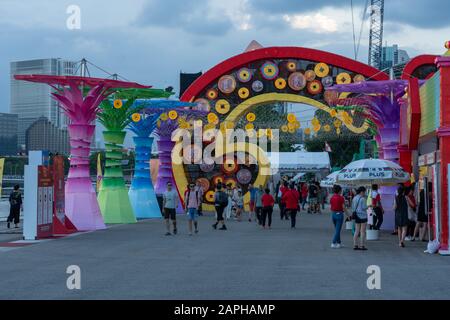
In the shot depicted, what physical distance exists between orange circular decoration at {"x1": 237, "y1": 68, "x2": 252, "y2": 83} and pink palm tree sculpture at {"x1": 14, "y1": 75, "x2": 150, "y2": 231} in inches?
505

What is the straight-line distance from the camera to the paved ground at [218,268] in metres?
10.5

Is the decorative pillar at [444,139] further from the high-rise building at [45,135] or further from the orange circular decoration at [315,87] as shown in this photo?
the high-rise building at [45,135]

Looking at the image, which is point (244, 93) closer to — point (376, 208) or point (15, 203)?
point (15, 203)

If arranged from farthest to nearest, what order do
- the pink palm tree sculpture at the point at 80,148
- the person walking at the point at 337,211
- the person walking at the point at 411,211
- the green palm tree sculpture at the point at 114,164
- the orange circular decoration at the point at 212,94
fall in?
the orange circular decoration at the point at 212,94, the green palm tree sculpture at the point at 114,164, the pink palm tree sculpture at the point at 80,148, the person walking at the point at 411,211, the person walking at the point at 337,211

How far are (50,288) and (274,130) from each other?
2708 centimetres

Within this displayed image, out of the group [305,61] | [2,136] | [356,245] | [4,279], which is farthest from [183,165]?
[2,136]

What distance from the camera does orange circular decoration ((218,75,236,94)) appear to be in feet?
119

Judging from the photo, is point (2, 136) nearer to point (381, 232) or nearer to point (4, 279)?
point (381, 232)

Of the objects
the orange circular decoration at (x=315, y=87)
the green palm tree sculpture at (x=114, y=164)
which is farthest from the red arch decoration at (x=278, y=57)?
the green palm tree sculpture at (x=114, y=164)

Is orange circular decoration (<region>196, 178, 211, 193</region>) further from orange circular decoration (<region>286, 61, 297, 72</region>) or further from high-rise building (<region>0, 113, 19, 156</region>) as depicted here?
high-rise building (<region>0, 113, 19, 156</region>)

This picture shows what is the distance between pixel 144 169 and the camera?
3241 cm

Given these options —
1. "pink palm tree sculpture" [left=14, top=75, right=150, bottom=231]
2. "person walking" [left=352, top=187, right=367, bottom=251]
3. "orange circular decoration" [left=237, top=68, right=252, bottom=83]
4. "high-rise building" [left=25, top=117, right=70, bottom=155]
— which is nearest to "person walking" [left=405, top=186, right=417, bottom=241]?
"person walking" [left=352, top=187, right=367, bottom=251]

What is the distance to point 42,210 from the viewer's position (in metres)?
20.5

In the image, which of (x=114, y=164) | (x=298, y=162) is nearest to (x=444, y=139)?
(x=114, y=164)
